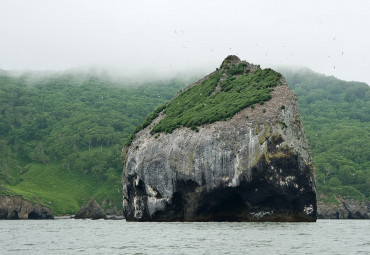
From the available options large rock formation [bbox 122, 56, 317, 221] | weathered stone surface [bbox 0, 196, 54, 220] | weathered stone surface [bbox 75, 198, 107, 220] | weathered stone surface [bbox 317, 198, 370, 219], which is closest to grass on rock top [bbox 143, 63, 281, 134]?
large rock formation [bbox 122, 56, 317, 221]

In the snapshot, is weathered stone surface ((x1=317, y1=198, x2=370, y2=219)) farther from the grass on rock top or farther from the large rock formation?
the large rock formation

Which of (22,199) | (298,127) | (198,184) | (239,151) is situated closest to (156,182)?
(198,184)

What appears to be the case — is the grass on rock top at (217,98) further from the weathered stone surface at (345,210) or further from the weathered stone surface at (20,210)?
the weathered stone surface at (345,210)

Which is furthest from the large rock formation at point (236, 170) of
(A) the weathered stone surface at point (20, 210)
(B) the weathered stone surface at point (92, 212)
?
(A) the weathered stone surface at point (20, 210)

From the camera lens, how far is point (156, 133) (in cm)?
10456

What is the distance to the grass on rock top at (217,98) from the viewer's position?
93.8m

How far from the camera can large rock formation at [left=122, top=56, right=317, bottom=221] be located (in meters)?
83.3

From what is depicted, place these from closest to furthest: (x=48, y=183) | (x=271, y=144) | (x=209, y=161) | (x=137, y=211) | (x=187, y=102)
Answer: (x=271, y=144), (x=209, y=161), (x=137, y=211), (x=187, y=102), (x=48, y=183)

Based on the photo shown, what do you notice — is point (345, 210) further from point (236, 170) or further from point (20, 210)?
point (20, 210)

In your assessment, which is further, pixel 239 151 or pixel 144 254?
pixel 239 151

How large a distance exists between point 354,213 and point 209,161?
75.9 meters

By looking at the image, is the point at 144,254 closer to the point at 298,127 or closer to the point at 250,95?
the point at 298,127

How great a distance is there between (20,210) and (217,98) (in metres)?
72.3

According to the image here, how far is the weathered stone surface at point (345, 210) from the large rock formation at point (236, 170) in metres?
63.2
